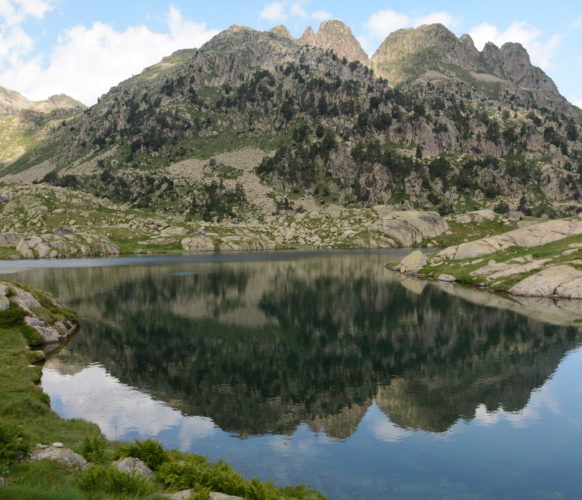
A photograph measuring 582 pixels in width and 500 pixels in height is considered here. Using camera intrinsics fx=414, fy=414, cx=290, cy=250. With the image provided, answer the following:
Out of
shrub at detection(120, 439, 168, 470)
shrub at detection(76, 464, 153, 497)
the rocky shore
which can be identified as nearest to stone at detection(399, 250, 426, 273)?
the rocky shore

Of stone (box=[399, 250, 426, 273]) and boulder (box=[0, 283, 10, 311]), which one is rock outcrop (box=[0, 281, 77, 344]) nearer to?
boulder (box=[0, 283, 10, 311])

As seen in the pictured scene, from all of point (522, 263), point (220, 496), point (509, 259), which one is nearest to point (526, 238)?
point (509, 259)

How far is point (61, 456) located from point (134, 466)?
10.2 feet

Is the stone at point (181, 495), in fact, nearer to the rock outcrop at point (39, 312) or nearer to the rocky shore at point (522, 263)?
the rock outcrop at point (39, 312)

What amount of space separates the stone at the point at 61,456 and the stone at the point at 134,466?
1396 millimetres

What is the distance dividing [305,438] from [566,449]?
17073mm

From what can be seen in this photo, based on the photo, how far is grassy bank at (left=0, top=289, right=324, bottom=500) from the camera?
13594 millimetres

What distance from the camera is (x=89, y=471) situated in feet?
47.7

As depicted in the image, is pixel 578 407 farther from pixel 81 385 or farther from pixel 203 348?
pixel 81 385

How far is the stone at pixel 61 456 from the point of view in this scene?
1700 cm

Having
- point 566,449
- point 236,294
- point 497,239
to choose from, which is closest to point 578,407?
point 566,449

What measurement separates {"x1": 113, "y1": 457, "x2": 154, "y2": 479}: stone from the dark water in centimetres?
846

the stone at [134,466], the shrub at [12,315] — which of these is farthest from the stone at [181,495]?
the shrub at [12,315]

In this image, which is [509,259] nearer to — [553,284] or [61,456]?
[553,284]
